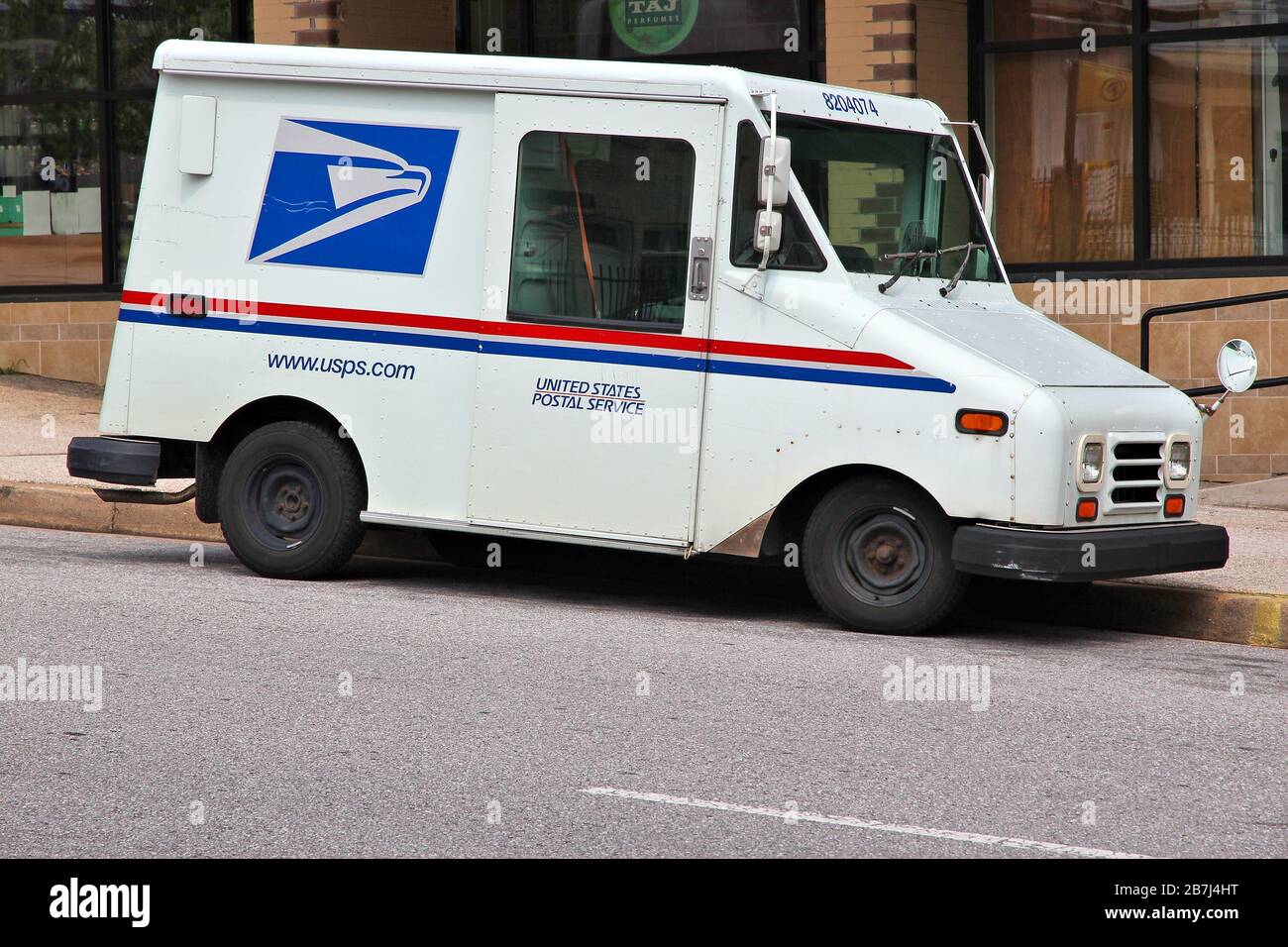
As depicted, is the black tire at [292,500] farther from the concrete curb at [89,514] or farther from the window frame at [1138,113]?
the window frame at [1138,113]

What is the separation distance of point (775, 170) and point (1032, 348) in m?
1.46

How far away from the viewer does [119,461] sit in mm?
9992

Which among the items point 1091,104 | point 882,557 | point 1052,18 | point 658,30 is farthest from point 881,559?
point 658,30

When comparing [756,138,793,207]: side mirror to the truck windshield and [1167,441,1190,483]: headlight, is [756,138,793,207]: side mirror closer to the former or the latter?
the truck windshield

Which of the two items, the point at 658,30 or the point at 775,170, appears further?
the point at 658,30

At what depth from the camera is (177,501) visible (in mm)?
10664

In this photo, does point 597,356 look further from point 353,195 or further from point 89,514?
point 89,514

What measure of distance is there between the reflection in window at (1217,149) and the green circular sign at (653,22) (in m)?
4.08

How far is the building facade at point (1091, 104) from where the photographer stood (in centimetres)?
1443

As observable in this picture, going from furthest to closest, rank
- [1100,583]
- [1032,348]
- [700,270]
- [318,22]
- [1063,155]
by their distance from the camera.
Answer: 1. [318,22]
2. [1063,155]
3. [1100,583]
4. [700,270]
5. [1032,348]

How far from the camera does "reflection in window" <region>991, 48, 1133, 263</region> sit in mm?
14992

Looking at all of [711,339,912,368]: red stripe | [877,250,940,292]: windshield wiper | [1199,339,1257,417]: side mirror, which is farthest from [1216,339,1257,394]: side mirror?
[711,339,912,368]: red stripe
